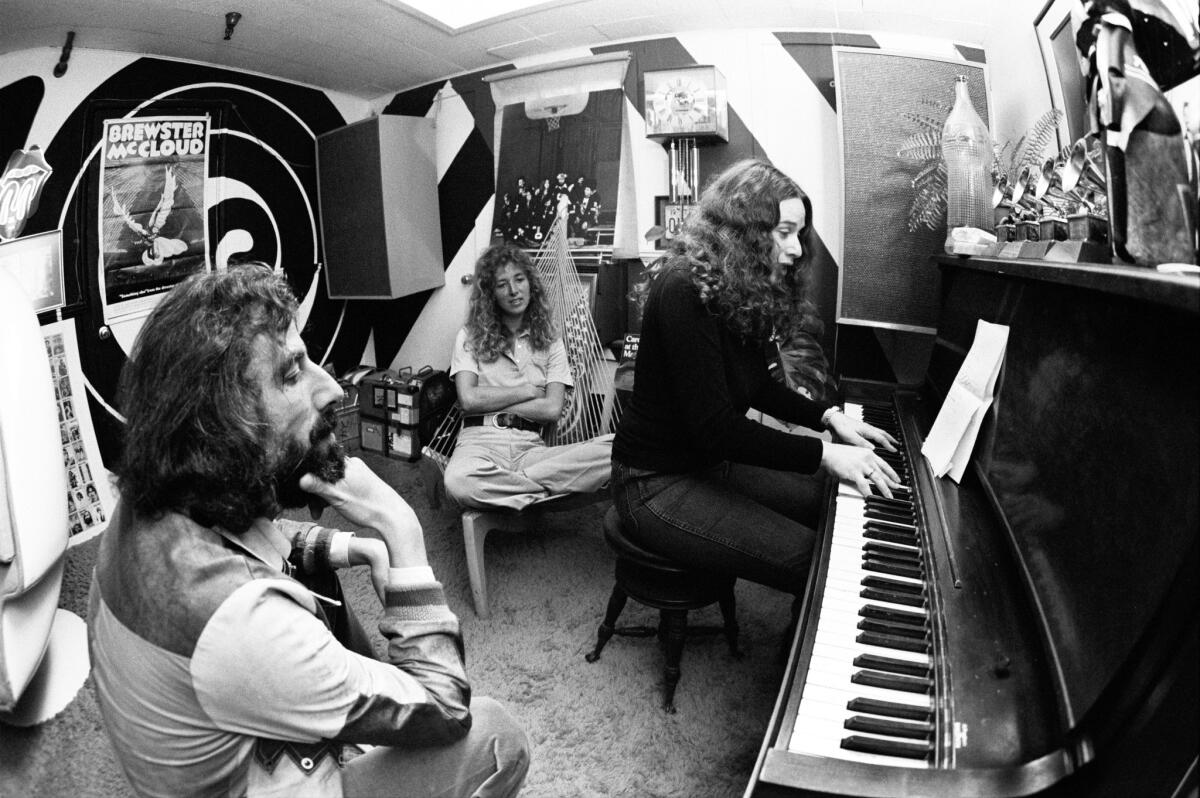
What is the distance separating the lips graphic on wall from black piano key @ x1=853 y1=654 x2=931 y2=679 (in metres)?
3.41

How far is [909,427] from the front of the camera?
200 cm

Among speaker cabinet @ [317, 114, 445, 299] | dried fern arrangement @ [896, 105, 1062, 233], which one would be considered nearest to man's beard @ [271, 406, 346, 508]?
dried fern arrangement @ [896, 105, 1062, 233]

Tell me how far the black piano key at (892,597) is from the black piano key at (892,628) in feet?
0.24

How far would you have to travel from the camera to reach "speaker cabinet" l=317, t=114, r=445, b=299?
3.86m

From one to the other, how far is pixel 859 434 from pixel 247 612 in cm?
153

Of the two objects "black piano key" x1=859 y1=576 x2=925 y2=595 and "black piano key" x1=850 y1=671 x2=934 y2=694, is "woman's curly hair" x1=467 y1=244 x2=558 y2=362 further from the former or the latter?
"black piano key" x1=850 y1=671 x2=934 y2=694

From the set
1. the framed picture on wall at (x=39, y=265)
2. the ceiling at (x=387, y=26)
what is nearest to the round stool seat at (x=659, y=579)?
the ceiling at (x=387, y=26)

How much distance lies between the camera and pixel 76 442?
3.17 metres

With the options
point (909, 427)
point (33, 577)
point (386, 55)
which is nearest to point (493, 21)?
point (386, 55)

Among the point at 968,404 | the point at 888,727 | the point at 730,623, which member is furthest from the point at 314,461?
the point at 730,623

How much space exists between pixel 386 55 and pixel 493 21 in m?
0.73

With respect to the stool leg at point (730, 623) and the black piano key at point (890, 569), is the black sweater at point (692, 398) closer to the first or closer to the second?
the black piano key at point (890, 569)

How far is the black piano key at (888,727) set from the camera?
34.2 inches

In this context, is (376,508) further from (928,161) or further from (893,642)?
(928,161)
